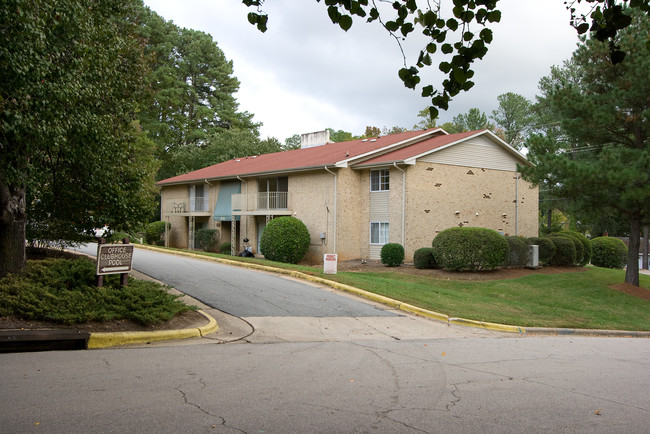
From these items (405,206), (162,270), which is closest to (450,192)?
(405,206)

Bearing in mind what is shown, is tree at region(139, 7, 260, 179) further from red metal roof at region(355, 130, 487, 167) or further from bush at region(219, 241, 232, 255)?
red metal roof at region(355, 130, 487, 167)

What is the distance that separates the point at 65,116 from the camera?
9242mm

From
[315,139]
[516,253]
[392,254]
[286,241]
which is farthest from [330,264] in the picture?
[315,139]

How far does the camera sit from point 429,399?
18.7ft

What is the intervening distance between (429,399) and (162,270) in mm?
12317

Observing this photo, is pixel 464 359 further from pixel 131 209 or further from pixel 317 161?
pixel 317 161

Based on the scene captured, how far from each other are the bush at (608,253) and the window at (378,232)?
1368 cm

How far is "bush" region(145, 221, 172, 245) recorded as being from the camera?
37184mm

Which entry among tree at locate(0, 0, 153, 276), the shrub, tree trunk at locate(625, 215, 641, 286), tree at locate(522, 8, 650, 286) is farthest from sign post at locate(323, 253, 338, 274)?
the shrub

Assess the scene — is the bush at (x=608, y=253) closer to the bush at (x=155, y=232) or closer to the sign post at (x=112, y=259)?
the bush at (x=155, y=232)

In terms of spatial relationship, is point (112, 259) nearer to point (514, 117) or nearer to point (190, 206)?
point (190, 206)

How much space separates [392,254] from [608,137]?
31.7 feet

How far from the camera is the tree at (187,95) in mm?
45844

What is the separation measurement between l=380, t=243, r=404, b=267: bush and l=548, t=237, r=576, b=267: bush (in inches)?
301
